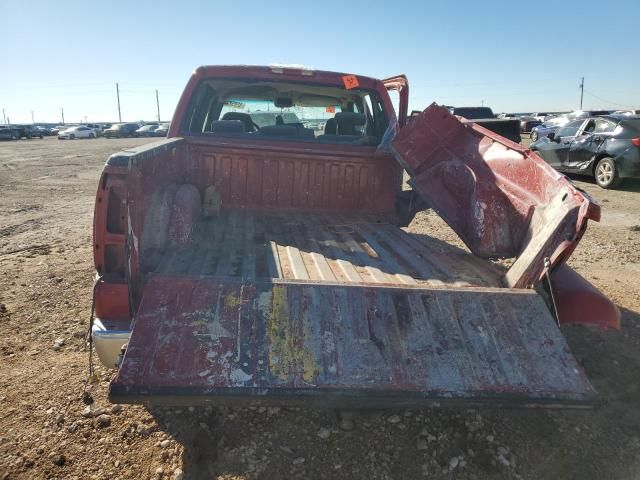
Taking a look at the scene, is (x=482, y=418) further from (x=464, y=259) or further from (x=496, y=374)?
(x=464, y=259)

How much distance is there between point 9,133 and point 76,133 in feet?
24.0

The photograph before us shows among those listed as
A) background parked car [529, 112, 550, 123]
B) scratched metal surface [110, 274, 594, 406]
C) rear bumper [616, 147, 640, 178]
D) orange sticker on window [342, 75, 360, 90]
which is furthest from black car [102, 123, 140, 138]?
scratched metal surface [110, 274, 594, 406]

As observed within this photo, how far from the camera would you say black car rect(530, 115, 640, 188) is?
1069 centimetres

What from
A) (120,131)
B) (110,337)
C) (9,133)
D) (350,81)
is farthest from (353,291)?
(120,131)

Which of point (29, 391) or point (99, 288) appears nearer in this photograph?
point (99, 288)

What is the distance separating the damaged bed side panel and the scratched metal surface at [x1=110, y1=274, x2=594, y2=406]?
0.32 m

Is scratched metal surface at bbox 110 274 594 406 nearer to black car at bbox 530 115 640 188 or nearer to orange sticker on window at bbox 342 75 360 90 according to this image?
orange sticker on window at bbox 342 75 360 90

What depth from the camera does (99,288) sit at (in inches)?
85.7

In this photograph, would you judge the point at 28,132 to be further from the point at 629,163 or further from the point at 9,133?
the point at 629,163

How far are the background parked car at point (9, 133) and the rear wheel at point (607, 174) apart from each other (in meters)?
44.6

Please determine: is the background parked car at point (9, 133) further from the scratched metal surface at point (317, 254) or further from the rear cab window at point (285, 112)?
the scratched metal surface at point (317, 254)

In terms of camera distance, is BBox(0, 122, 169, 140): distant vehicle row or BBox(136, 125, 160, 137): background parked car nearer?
BBox(0, 122, 169, 140): distant vehicle row

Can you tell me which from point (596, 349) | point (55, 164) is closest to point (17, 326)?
point (596, 349)

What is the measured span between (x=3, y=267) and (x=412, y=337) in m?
4.85
